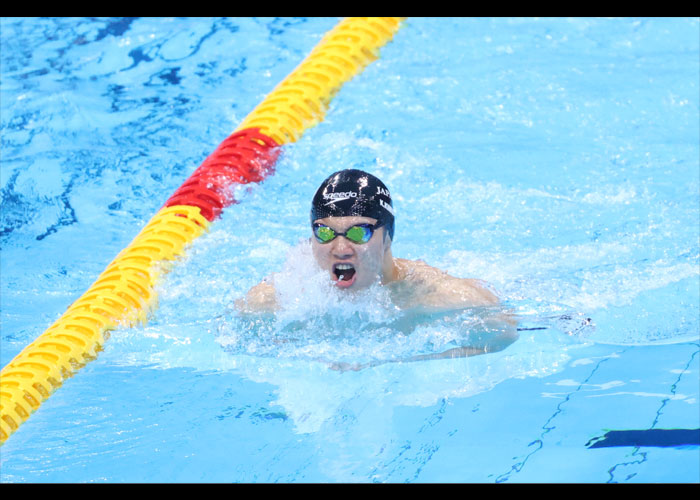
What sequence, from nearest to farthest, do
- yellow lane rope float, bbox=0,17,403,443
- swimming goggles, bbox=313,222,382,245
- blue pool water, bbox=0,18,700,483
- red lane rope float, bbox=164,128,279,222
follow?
blue pool water, bbox=0,18,700,483 → swimming goggles, bbox=313,222,382,245 → yellow lane rope float, bbox=0,17,403,443 → red lane rope float, bbox=164,128,279,222

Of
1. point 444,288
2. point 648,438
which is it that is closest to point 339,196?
point 444,288

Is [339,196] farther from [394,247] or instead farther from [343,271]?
[394,247]

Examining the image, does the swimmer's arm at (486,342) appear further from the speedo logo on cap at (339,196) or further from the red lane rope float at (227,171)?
the red lane rope float at (227,171)

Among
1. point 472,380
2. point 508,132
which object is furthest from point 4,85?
point 472,380

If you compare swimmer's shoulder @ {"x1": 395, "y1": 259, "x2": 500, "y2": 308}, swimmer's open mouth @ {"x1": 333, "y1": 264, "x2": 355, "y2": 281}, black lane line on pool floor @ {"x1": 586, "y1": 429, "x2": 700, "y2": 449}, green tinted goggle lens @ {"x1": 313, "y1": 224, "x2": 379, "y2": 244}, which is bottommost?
black lane line on pool floor @ {"x1": 586, "y1": 429, "x2": 700, "y2": 449}

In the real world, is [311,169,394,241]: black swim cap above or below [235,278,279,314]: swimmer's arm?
above

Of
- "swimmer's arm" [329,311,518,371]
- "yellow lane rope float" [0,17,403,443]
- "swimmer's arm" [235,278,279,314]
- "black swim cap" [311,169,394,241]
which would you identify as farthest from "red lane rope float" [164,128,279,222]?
"swimmer's arm" [329,311,518,371]

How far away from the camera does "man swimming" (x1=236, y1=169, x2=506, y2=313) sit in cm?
372

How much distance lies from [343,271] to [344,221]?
233 millimetres

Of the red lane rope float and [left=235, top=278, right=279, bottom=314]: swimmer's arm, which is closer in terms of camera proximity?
[left=235, top=278, right=279, bottom=314]: swimmer's arm

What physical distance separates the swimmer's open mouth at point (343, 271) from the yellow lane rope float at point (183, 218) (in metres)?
1.12

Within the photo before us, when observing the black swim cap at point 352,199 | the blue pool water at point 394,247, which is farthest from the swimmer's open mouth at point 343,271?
the black swim cap at point 352,199

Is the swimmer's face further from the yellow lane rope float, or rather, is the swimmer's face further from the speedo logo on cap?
the yellow lane rope float

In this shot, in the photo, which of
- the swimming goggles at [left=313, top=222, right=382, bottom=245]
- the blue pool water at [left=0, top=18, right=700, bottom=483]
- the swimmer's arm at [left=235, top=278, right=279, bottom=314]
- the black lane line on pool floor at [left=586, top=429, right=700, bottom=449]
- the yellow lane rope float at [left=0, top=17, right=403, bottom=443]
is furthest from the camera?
the swimmer's arm at [left=235, top=278, right=279, bottom=314]
